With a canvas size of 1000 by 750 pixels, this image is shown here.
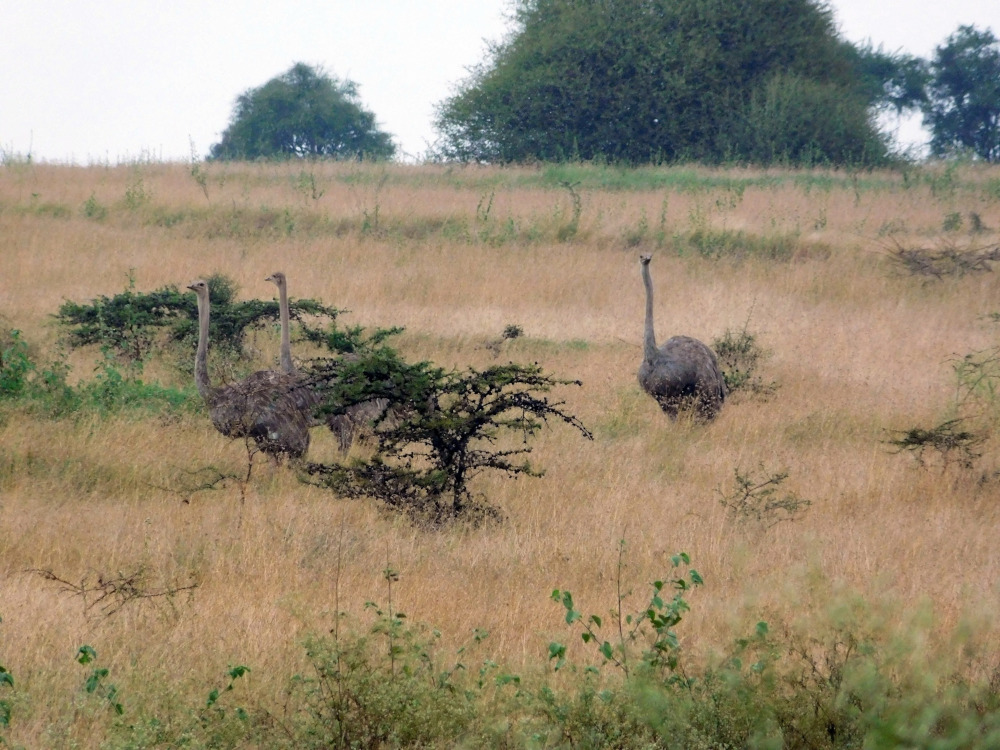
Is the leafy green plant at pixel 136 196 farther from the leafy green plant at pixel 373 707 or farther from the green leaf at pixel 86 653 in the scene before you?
the leafy green plant at pixel 373 707

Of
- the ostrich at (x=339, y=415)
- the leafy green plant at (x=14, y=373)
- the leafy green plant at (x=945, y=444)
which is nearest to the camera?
the ostrich at (x=339, y=415)

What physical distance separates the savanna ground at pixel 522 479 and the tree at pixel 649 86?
45.4ft

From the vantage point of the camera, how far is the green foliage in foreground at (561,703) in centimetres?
403

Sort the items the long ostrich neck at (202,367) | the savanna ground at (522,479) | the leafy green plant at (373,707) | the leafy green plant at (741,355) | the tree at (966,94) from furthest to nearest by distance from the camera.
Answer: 1. the tree at (966,94)
2. the leafy green plant at (741,355)
3. the long ostrich neck at (202,367)
4. the savanna ground at (522,479)
5. the leafy green plant at (373,707)

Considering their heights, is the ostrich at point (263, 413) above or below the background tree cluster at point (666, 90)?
below

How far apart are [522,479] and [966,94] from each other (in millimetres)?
45511

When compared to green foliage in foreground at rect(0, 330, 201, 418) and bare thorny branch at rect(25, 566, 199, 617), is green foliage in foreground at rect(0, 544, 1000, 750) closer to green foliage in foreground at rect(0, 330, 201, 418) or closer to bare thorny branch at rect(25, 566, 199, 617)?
bare thorny branch at rect(25, 566, 199, 617)

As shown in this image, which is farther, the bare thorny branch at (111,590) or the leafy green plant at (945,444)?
the leafy green plant at (945,444)

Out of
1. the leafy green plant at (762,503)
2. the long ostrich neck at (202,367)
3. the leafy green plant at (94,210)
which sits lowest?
the leafy green plant at (762,503)

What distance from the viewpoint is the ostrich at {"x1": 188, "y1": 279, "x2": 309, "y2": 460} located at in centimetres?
779

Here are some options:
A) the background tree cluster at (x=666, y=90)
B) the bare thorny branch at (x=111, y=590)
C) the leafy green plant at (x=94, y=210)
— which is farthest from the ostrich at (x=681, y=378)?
the background tree cluster at (x=666, y=90)

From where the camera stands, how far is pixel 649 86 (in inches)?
1357

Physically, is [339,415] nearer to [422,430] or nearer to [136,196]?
[422,430]

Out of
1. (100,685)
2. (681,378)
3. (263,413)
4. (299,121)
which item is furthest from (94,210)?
(299,121)
